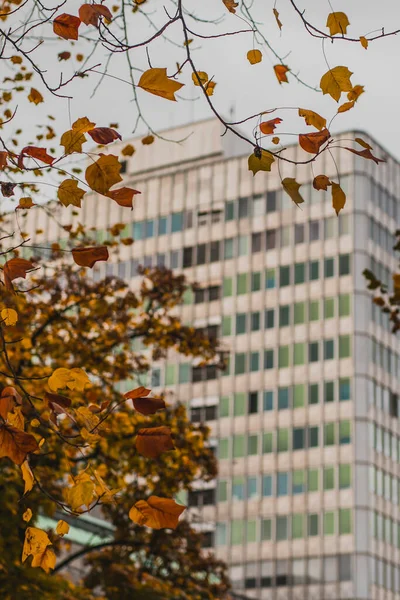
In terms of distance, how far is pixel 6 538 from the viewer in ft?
49.7

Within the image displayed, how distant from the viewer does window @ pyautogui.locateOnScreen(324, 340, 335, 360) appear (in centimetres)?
8338

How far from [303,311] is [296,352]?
280cm

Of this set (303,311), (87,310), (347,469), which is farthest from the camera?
(303,311)

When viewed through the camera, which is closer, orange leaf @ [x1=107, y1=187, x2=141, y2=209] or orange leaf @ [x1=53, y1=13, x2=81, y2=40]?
orange leaf @ [x1=107, y1=187, x2=141, y2=209]

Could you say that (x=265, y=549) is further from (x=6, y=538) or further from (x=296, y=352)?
(x=6, y=538)

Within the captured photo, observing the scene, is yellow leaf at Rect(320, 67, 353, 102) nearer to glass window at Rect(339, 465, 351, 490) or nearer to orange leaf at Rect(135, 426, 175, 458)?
orange leaf at Rect(135, 426, 175, 458)

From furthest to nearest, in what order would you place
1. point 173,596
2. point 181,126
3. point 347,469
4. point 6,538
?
1. point 181,126
2. point 347,469
3. point 173,596
4. point 6,538

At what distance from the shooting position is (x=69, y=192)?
18.4ft

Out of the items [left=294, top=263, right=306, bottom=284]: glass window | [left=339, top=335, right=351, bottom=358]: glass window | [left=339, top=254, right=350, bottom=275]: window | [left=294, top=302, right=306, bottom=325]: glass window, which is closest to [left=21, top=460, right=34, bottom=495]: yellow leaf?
[left=339, top=335, right=351, bottom=358]: glass window

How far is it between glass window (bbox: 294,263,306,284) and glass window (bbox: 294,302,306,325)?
1.64 meters

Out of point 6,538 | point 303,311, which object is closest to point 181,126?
point 303,311

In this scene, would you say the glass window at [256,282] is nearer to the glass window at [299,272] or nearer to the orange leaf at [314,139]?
the glass window at [299,272]

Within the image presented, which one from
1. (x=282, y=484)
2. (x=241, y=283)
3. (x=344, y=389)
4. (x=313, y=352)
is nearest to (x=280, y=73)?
(x=344, y=389)

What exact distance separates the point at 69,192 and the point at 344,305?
79.0 metres
